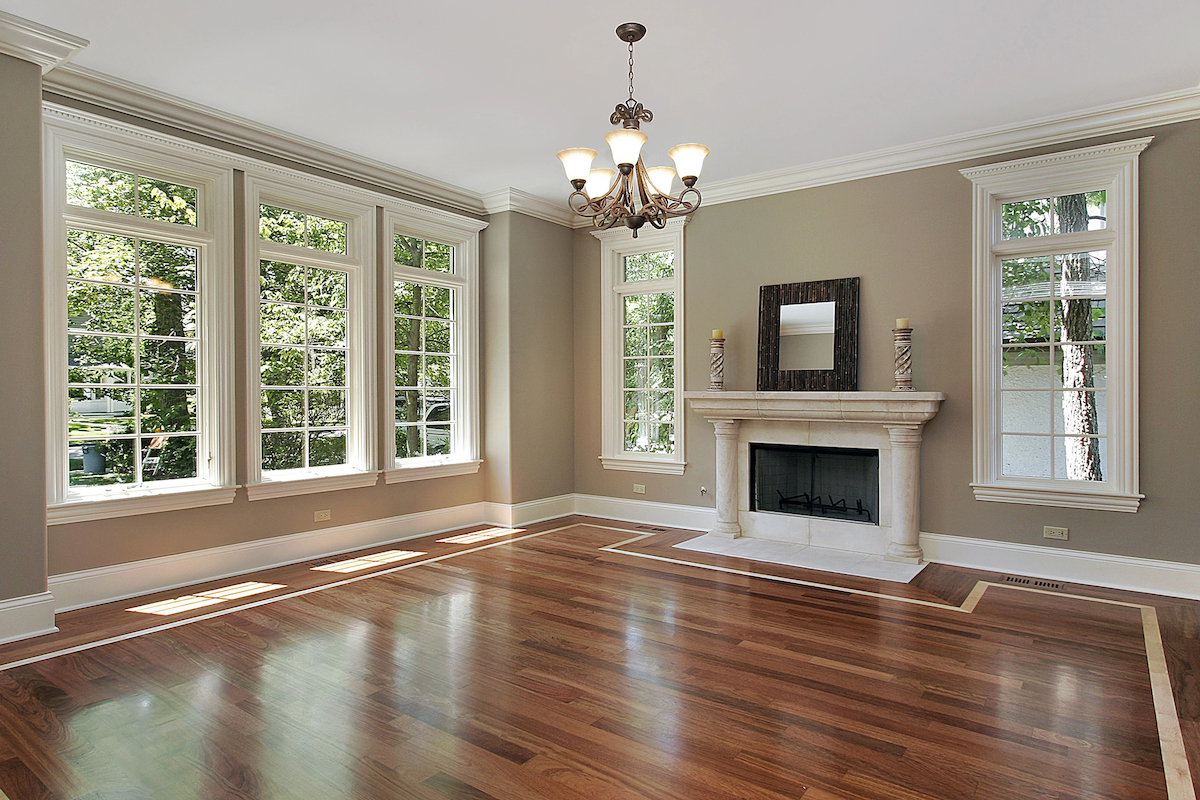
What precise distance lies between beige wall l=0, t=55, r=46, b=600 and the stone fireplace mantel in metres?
4.34

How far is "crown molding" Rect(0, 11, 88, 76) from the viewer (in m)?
3.31

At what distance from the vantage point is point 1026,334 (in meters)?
4.85

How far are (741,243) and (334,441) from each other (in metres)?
3.69

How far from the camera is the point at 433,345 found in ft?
20.3

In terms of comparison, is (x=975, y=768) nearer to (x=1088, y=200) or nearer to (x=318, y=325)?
(x=1088, y=200)

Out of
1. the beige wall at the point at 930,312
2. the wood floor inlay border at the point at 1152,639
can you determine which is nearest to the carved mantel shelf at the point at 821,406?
the beige wall at the point at 930,312

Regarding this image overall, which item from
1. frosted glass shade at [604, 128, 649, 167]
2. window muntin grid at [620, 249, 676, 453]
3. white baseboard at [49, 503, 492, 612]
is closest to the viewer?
frosted glass shade at [604, 128, 649, 167]

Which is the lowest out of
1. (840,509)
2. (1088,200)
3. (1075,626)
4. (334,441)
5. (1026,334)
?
(1075,626)

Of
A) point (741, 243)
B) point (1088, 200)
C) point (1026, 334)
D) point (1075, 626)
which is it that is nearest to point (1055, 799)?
point (1075, 626)

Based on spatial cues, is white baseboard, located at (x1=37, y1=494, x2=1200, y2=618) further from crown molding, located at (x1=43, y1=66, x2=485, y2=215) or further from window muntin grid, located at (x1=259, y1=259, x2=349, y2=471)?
crown molding, located at (x1=43, y1=66, x2=485, y2=215)

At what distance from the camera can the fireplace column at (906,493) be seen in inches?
197

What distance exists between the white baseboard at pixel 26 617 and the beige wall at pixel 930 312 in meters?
4.36

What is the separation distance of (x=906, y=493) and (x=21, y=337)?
539 centimetres

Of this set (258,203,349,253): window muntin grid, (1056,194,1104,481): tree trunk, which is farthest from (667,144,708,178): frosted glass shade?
(258,203,349,253): window muntin grid
